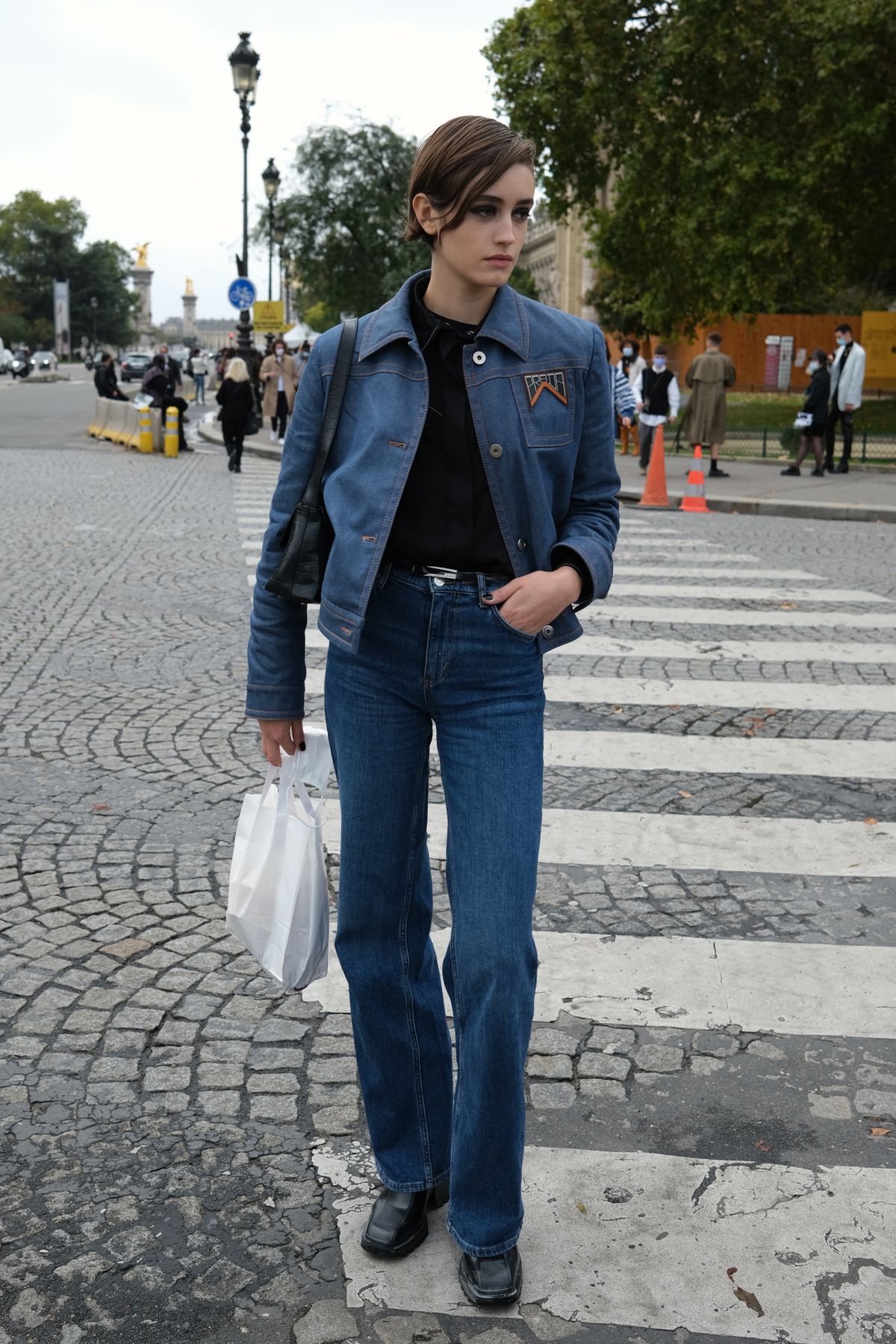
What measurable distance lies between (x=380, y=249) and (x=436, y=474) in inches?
2034

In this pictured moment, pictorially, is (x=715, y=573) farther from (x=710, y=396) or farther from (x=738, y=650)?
(x=710, y=396)

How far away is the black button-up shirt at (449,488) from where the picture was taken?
96.9 inches

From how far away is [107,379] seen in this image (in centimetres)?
3062

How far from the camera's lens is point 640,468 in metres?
20.2

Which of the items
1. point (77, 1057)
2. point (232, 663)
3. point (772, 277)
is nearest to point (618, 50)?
point (772, 277)

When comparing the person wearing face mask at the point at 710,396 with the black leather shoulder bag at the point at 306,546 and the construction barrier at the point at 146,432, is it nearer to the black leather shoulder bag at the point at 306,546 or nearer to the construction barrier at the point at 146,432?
the construction barrier at the point at 146,432

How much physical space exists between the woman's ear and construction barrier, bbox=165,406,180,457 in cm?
2162

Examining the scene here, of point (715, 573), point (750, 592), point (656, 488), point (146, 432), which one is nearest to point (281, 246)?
point (146, 432)

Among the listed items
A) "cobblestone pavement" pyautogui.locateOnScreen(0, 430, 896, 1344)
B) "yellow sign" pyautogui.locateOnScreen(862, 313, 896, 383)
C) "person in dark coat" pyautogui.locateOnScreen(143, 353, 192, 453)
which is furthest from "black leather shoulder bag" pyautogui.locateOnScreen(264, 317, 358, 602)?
"yellow sign" pyautogui.locateOnScreen(862, 313, 896, 383)

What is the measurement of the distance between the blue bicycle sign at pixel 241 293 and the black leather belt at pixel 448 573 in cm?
2989

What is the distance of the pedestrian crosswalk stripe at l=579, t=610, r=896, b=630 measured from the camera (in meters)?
8.80

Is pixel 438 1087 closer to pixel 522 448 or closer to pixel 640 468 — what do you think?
pixel 522 448

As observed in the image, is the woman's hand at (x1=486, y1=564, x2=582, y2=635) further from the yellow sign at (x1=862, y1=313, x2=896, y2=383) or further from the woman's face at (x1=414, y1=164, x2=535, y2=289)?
the yellow sign at (x1=862, y1=313, x2=896, y2=383)

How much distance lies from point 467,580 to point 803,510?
554 inches
